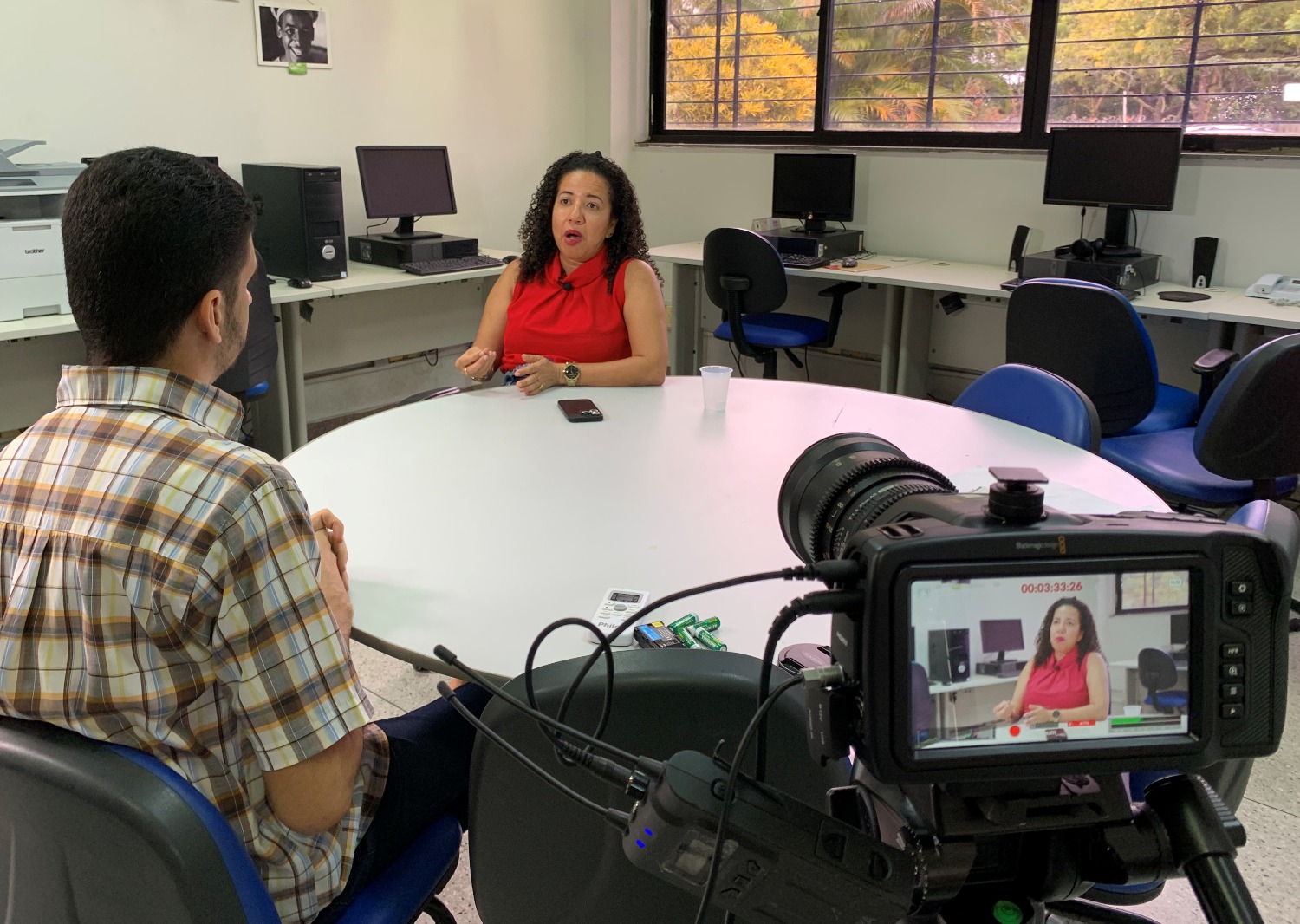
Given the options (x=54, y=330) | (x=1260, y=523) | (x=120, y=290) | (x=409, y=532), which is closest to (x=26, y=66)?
(x=54, y=330)

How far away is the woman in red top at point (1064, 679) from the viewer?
57 cm

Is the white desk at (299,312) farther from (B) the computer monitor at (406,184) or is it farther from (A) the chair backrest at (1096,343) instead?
(A) the chair backrest at (1096,343)

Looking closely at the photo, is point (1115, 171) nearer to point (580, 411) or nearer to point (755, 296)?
point (755, 296)

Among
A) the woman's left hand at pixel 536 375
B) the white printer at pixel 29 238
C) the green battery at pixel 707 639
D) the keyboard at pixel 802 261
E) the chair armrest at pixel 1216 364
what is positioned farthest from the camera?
the keyboard at pixel 802 261

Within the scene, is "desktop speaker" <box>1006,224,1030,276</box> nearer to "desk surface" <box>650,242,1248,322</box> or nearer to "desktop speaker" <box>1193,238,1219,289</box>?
"desk surface" <box>650,242,1248,322</box>

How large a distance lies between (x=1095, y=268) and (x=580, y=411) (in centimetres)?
239

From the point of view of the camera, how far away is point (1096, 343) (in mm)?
2834

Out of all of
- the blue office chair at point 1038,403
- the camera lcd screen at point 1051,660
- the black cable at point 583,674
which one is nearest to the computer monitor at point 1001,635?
the camera lcd screen at point 1051,660

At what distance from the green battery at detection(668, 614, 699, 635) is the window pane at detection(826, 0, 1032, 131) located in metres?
3.83

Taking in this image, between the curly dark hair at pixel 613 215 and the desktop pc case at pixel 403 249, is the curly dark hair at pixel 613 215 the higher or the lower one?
the higher one

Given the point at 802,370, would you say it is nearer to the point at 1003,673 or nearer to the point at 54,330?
the point at 54,330

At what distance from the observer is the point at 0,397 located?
3.49 m

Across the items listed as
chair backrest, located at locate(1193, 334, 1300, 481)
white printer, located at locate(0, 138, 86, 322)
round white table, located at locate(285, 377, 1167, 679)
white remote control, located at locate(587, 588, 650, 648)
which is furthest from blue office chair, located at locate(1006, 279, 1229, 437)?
Result: white printer, located at locate(0, 138, 86, 322)

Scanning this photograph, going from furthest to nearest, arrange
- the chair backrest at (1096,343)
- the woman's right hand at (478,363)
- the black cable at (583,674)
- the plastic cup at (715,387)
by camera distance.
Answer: the chair backrest at (1096,343)
the woman's right hand at (478,363)
the plastic cup at (715,387)
the black cable at (583,674)
